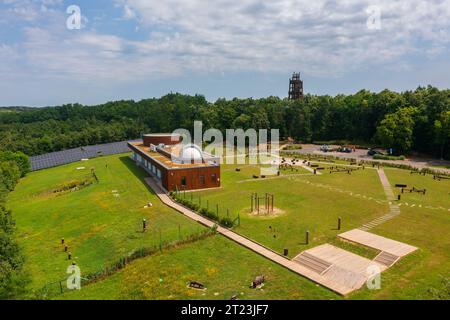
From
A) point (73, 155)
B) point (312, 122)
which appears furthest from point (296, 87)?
point (73, 155)

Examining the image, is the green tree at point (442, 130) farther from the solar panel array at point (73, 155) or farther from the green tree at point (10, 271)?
the solar panel array at point (73, 155)

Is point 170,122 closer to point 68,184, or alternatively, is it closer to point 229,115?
point 229,115

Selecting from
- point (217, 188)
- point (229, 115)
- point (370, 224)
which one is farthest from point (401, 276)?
point (229, 115)

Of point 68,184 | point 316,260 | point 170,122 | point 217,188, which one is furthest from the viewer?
point 170,122

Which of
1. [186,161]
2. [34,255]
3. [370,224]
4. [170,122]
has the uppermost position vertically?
[170,122]

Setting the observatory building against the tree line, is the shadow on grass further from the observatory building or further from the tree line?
the tree line

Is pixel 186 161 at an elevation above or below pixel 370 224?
above

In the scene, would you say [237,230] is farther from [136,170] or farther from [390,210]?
[136,170]
